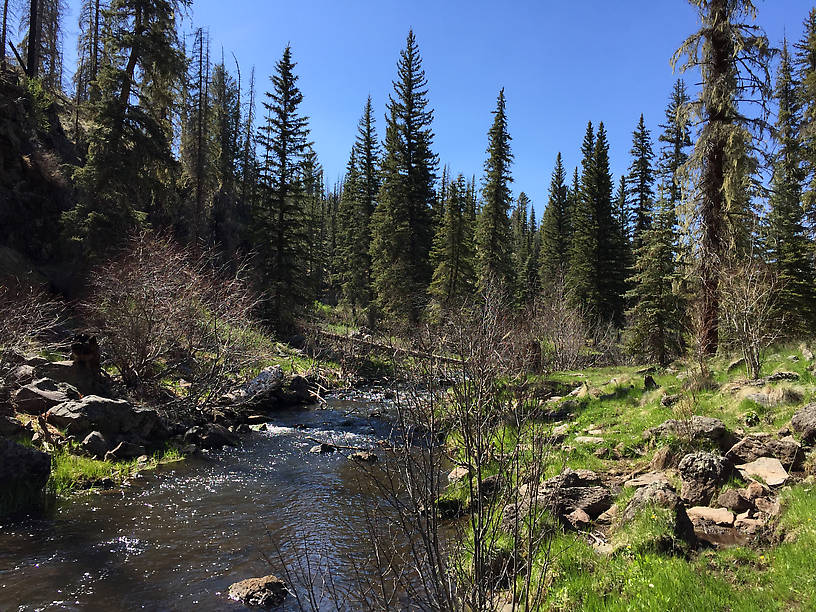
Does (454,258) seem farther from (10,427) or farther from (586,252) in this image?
(10,427)

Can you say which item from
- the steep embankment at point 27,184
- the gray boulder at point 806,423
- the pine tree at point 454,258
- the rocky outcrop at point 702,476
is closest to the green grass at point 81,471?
the rocky outcrop at point 702,476

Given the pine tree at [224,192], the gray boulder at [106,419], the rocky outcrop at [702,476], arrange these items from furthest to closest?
the pine tree at [224,192], the gray boulder at [106,419], the rocky outcrop at [702,476]

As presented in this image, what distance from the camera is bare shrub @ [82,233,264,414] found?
1316cm

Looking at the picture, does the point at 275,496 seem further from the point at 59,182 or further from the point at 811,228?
the point at 811,228

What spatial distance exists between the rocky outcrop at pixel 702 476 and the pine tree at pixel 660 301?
52.8ft

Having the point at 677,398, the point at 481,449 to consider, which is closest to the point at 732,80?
the point at 677,398

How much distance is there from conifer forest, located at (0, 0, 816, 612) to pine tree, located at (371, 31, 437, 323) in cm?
39

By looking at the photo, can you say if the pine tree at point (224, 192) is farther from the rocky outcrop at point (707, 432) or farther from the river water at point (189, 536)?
the rocky outcrop at point (707, 432)

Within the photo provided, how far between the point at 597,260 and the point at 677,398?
28607 mm

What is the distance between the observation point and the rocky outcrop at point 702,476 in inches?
244

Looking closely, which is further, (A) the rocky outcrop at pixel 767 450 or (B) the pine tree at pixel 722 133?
(B) the pine tree at pixel 722 133

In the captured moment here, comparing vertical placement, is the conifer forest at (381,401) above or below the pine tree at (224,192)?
below

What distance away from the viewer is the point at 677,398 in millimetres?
10484

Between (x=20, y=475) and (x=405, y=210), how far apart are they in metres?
29.3
